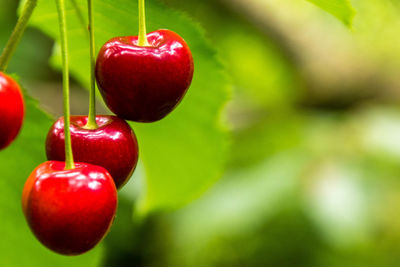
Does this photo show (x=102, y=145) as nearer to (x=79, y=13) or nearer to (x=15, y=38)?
(x=15, y=38)

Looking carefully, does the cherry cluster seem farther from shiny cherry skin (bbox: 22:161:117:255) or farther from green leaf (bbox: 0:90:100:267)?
green leaf (bbox: 0:90:100:267)

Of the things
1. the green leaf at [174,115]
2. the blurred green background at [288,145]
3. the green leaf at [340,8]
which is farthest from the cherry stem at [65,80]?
the blurred green background at [288,145]

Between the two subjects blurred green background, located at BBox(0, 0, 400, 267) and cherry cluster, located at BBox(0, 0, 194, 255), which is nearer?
cherry cluster, located at BBox(0, 0, 194, 255)

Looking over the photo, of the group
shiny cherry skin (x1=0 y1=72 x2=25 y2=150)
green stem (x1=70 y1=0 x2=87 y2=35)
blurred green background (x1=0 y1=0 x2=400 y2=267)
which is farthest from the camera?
blurred green background (x1=0 y1=0 x2=400 y2=267)

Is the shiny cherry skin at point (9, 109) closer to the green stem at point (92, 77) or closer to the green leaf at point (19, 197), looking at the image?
the green stem at point (92, 77)

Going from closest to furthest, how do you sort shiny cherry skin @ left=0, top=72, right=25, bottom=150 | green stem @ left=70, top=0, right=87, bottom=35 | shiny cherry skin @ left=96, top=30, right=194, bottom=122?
shiny cherry skin @ left=0, top=72, right=25, bottom=150 < shiny cherry skin @ left=96, top=30, right=194, bottom=122 < green stem @ left=70, top=0, right=87, bottom=35

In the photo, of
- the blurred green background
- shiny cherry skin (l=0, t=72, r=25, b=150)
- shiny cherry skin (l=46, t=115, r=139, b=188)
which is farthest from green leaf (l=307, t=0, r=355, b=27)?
the blurred green background

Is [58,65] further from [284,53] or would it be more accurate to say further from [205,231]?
[284,53]

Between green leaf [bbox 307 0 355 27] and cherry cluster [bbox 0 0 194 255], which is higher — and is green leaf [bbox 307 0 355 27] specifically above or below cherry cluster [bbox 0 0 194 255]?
above

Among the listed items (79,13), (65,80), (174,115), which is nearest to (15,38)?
(65,80)
